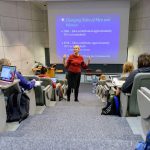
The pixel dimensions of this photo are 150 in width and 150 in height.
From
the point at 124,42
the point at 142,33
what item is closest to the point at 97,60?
the point at 124,42

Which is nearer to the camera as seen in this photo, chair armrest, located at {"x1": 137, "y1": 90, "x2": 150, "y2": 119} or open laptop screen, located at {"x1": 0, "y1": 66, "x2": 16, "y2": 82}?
chair armrest, located at {"x1": 137, "y1": 90, "x2": 150, "y2": 119}

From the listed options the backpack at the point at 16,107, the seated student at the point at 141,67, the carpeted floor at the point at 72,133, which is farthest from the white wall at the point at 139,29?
the backpack at the point at 16,107

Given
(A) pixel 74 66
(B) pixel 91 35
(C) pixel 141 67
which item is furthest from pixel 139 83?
(B) pixel 91 35

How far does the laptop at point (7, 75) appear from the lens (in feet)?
8.41

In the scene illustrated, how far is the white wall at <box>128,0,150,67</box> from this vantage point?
21.3 ft

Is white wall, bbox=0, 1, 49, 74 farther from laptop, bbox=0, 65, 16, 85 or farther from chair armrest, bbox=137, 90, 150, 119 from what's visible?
chair armrest, bbox=137, 90, 150, 119

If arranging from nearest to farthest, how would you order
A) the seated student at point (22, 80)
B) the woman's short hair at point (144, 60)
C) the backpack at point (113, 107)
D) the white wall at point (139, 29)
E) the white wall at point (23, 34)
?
1. the woman's short hair at point (144, 60)
2. the seated student at point (22, 80)
3. the backpack at point (113, 107)
4. the white wall at point (23, 34)
5. the white wall at point (139, 29)

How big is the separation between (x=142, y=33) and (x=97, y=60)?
6.17 feet

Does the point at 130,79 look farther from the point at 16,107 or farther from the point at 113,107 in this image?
the point at 16,107

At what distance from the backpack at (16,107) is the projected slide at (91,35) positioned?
4.33 metres

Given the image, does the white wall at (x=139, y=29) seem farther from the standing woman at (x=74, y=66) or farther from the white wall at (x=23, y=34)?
the white wall at (x=23, y=34)

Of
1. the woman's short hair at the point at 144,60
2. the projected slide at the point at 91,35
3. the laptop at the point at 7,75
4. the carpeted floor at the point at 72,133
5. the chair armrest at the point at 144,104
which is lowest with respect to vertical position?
the carpeted floor at the point at 72,133

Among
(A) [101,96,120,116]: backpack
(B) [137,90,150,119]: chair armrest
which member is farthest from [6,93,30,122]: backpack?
(B) [137,90,150,119]: chair armrest

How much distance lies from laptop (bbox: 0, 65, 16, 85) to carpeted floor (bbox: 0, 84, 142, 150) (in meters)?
0.67
